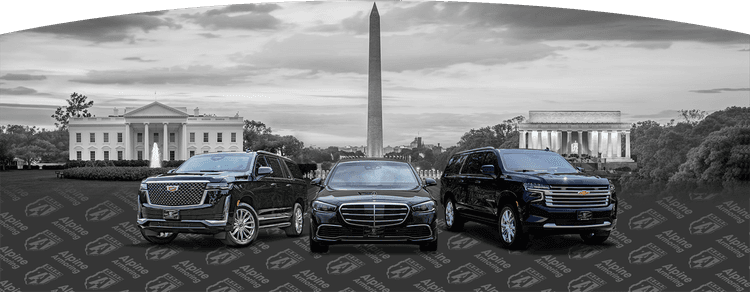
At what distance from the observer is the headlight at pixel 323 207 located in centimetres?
1042

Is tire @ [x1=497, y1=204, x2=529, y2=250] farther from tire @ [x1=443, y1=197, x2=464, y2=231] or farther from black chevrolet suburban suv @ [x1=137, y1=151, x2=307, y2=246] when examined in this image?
black chevrolet suburban suv @ [x1=137, y1=151, x2=307, y2=246]

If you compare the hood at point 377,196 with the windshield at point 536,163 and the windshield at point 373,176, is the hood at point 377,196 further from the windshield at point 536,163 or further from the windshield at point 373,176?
the windshield at point 536,163

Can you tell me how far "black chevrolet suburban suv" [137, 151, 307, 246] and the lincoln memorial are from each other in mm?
88269

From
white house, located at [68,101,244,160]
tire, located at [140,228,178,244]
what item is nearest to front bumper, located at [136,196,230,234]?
tire, located at [140,228,178,244]

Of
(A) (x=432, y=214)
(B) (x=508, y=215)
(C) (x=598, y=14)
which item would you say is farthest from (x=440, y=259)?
(C) (x=598, y=14)

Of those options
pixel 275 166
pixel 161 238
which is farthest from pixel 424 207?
pixel 161 238

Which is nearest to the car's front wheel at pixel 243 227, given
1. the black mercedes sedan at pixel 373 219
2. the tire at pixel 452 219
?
the black mercedes sedan at pixel 373 219

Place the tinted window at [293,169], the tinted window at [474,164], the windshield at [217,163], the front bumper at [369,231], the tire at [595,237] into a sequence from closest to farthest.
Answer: the front bumper at [369,231] < the tire at [595,237] < the windshield at [217,163] < the tinted window at [474,164] < the tinted window at [293,169]

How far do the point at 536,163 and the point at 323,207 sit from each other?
5.34 meters

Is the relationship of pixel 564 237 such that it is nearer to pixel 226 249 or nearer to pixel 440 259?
pixel 440 259

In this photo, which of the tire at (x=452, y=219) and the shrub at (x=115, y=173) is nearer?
the tire at (x=452, y=219)

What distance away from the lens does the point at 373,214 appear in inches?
406

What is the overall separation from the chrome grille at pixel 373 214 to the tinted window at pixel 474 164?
162 inches

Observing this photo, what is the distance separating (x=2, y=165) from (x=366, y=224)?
259 ft
